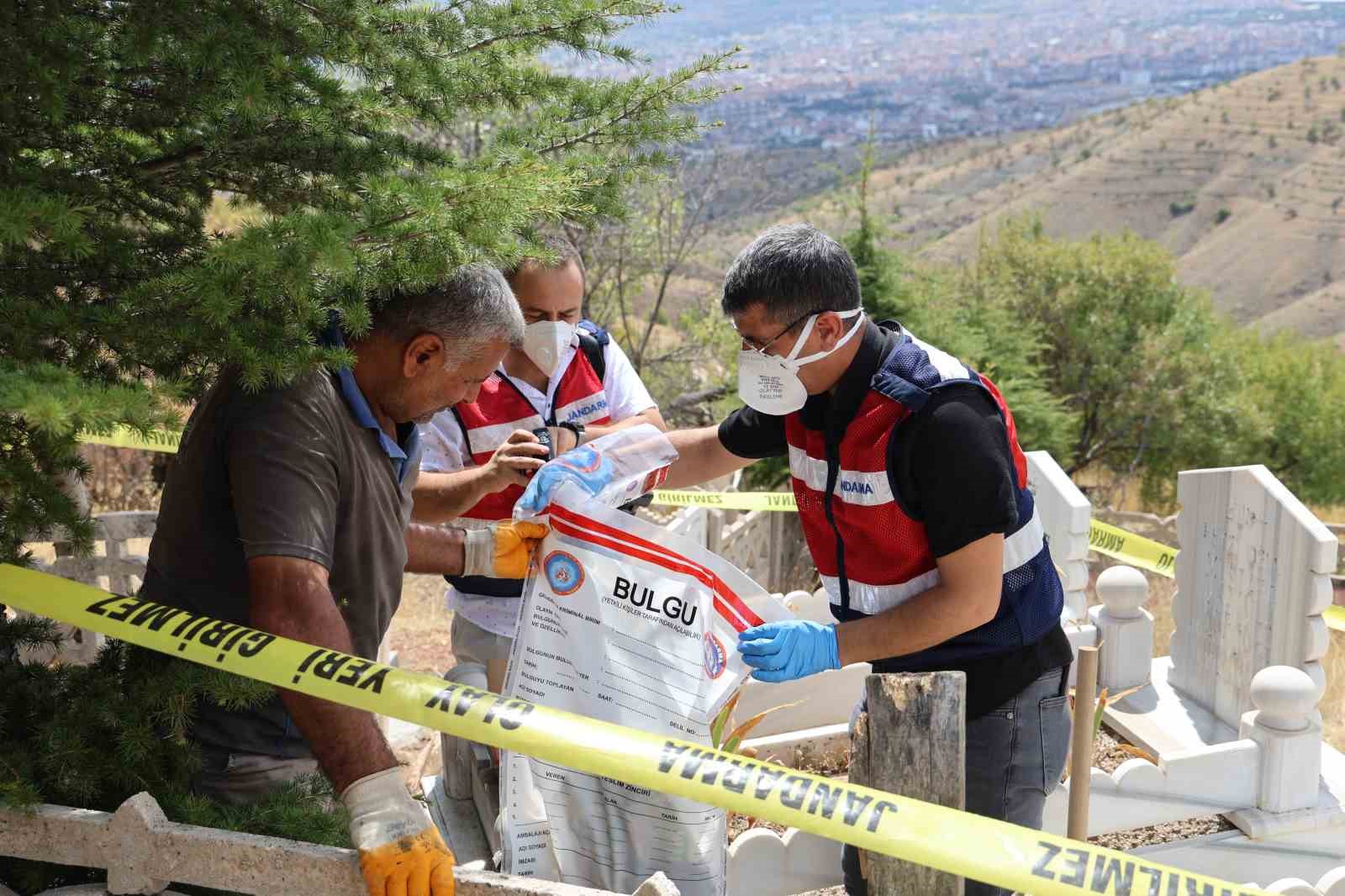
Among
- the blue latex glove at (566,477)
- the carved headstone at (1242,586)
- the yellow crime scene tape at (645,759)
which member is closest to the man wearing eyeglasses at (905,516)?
the blue latex glove at (566,477)

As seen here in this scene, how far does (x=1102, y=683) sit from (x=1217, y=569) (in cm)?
77

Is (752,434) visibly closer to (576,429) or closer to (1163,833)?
(576,429)

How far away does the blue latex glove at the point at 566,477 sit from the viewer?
8.55 feet

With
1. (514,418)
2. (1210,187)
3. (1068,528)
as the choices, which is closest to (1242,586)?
(1068,528)

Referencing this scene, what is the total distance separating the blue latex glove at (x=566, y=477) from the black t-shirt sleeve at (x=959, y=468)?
0.73m

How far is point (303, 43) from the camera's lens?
8.18 ft

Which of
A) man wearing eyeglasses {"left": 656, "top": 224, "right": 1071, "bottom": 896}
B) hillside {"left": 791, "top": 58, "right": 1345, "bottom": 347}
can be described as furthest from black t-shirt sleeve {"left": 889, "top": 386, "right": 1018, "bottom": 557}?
hillside {"left": 791, "top": 58, "right": 1345, "bottom": 347}

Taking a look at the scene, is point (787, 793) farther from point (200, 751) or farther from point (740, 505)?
point (740, 505)

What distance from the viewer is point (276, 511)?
6.72ft

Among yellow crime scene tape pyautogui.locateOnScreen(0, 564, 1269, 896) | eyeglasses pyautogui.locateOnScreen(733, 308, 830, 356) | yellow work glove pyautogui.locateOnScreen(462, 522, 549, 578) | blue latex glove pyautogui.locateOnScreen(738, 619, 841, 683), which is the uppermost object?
eyeglasses pyautogui.locateOnScreen(733, 308, 830, 356)

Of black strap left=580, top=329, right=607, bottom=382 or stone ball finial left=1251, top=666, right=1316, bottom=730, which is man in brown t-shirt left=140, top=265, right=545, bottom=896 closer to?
black strap left=580, top=329, right=607, bottom=382

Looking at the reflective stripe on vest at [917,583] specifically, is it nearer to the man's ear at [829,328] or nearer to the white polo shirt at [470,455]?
the man's ear at [829,328]

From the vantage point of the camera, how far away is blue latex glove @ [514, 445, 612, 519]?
261 centimetres

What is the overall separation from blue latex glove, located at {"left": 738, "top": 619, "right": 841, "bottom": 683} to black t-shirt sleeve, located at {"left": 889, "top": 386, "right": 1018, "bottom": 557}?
1.14ft
